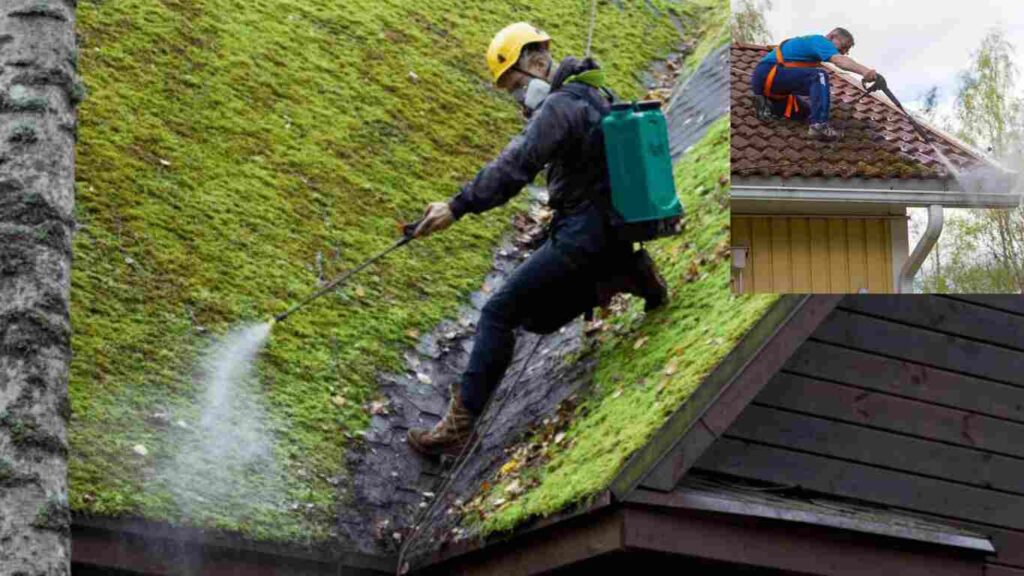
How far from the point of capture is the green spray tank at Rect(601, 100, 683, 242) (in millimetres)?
7266

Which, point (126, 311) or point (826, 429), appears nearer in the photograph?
point (826, 429)

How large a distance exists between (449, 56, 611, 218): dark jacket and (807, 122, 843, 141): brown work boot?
89 cm

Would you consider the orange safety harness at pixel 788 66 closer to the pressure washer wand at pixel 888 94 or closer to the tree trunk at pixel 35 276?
the pressure washer wand at pixel 888 94

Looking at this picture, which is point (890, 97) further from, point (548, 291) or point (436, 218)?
point (436, 218)

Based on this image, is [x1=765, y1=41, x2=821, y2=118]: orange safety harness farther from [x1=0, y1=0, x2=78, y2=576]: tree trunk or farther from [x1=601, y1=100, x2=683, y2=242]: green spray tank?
[x1=0, y1=0, x2=78, y2=576]: tree trunk

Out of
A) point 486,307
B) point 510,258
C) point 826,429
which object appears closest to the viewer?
point 826,429

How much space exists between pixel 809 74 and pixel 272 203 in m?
3.17

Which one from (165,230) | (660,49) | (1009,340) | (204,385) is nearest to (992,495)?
(1009,340)

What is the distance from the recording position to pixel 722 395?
6512 mm

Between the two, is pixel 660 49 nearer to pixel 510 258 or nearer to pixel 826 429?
pixel 510 258

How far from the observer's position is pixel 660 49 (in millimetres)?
12867

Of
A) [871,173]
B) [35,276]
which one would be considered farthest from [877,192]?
[35,276]

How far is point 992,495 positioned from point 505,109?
4.81 m

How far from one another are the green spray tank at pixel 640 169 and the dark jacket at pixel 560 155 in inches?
4.1
